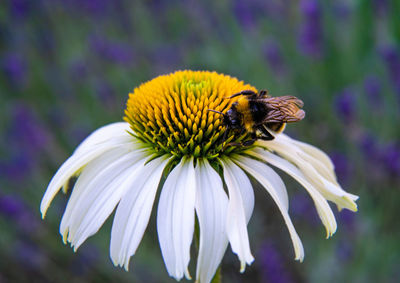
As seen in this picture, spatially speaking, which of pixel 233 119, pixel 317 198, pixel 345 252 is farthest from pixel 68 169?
pixel 345 252

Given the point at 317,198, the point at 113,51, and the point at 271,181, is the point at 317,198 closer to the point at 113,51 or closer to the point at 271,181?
the point at 271,181
